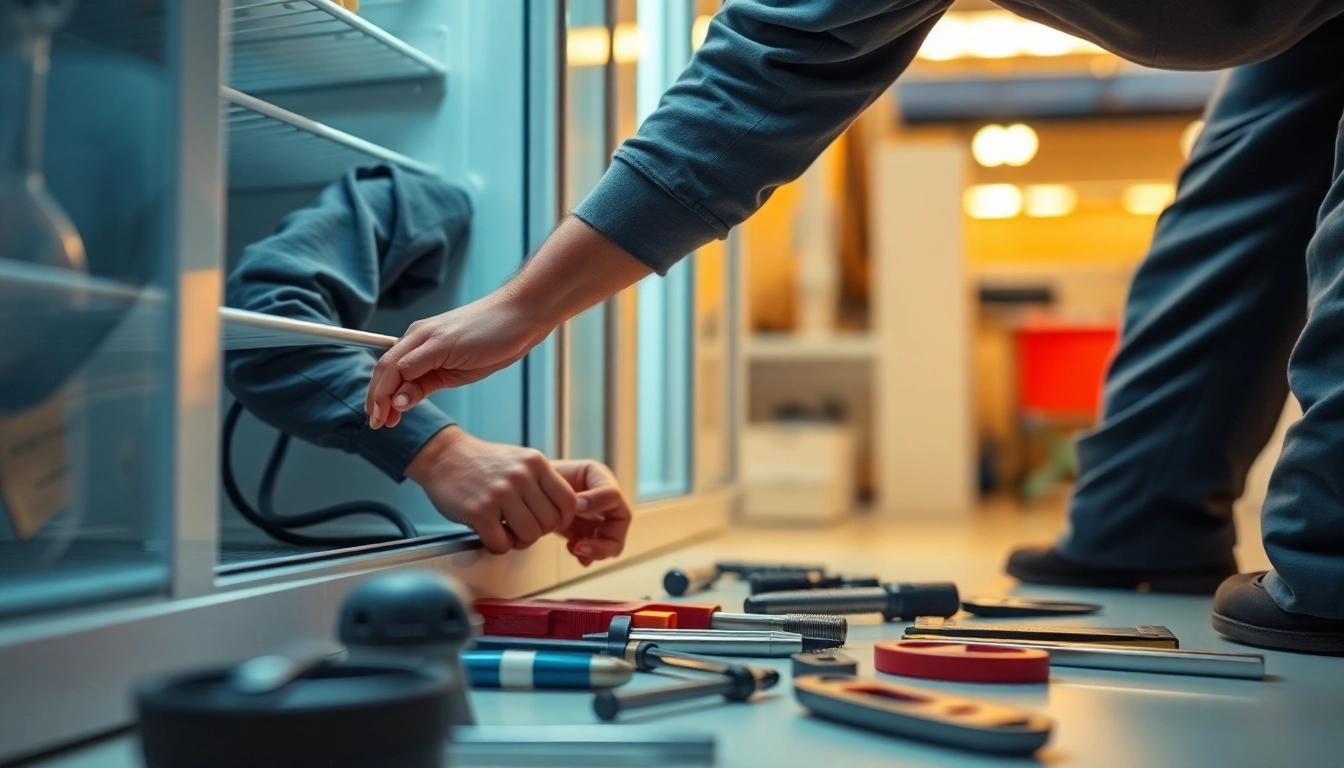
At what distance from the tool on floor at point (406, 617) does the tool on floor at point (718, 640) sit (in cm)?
26

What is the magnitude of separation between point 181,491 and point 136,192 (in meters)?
0.16

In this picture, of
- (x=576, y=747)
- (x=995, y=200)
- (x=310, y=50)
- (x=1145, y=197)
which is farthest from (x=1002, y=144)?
(x=576, y=747)

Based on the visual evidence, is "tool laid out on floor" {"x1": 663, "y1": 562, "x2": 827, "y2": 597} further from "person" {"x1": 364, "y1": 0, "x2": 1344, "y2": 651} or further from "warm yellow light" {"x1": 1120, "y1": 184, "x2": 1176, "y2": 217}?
"warm yellow light" {"x1": 1120, "y1": 184, "x2": 1176, "y2": 217}

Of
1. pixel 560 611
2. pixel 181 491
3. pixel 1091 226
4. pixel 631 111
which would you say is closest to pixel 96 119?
pixel 181 491

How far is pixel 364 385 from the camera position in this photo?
3.06 ft

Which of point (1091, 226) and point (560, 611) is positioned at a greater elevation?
point (1091, 226)

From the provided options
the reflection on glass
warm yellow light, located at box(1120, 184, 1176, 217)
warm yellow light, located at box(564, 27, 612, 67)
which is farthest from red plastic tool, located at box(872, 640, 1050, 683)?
warm yellow light, located at box(1120, 184, 1176, 217)

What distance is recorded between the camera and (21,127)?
0.59m

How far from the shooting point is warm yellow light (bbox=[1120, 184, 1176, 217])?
484 centimetres

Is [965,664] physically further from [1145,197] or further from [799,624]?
[1145,197]

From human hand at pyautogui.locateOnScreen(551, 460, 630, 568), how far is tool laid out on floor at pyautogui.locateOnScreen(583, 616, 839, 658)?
0.73ft

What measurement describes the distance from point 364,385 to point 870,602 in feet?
1.47

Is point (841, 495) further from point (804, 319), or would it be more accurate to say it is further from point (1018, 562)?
point (1018, 562)

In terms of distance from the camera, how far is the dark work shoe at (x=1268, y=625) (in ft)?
2.70
